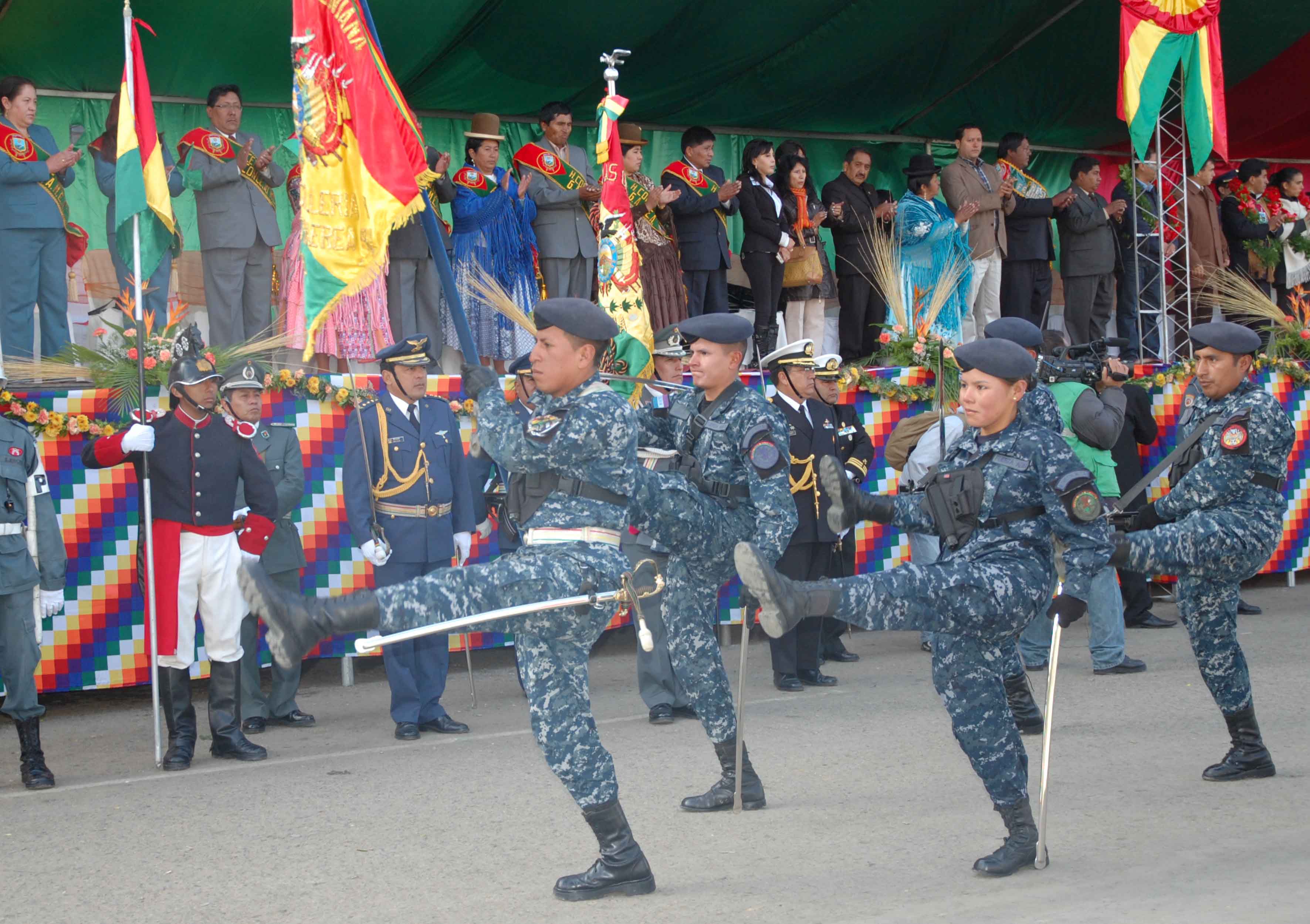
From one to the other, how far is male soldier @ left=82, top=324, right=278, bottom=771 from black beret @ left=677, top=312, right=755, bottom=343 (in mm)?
2480

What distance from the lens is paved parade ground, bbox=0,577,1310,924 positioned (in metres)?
4.25

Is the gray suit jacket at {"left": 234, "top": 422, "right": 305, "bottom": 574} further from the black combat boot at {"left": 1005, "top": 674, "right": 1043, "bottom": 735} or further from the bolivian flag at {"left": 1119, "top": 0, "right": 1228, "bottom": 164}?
the bolivian flag at {"left": 1119, "top": 0, "right": 1228, "bottom": 164}

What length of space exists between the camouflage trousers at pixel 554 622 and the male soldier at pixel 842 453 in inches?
163

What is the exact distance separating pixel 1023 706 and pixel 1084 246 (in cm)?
708

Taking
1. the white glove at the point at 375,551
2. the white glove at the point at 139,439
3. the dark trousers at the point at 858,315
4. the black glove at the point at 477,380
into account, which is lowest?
the white glove at the point at 375,551

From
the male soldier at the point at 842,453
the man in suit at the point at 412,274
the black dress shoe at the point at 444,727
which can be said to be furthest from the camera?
the man in suit at the point at 412,274

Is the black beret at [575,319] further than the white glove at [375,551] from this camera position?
No

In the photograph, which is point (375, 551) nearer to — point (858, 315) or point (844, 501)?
point (844, 501)

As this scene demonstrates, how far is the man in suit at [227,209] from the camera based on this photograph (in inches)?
371

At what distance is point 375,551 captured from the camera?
6.99 m

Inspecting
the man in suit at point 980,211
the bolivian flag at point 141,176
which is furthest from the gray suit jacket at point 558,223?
the bolivian flag at point 141,176

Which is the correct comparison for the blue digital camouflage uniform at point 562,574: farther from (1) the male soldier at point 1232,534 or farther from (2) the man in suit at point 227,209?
(2) the man in suit at point 227,209

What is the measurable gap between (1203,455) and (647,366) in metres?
4.46

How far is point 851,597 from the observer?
4.14m
